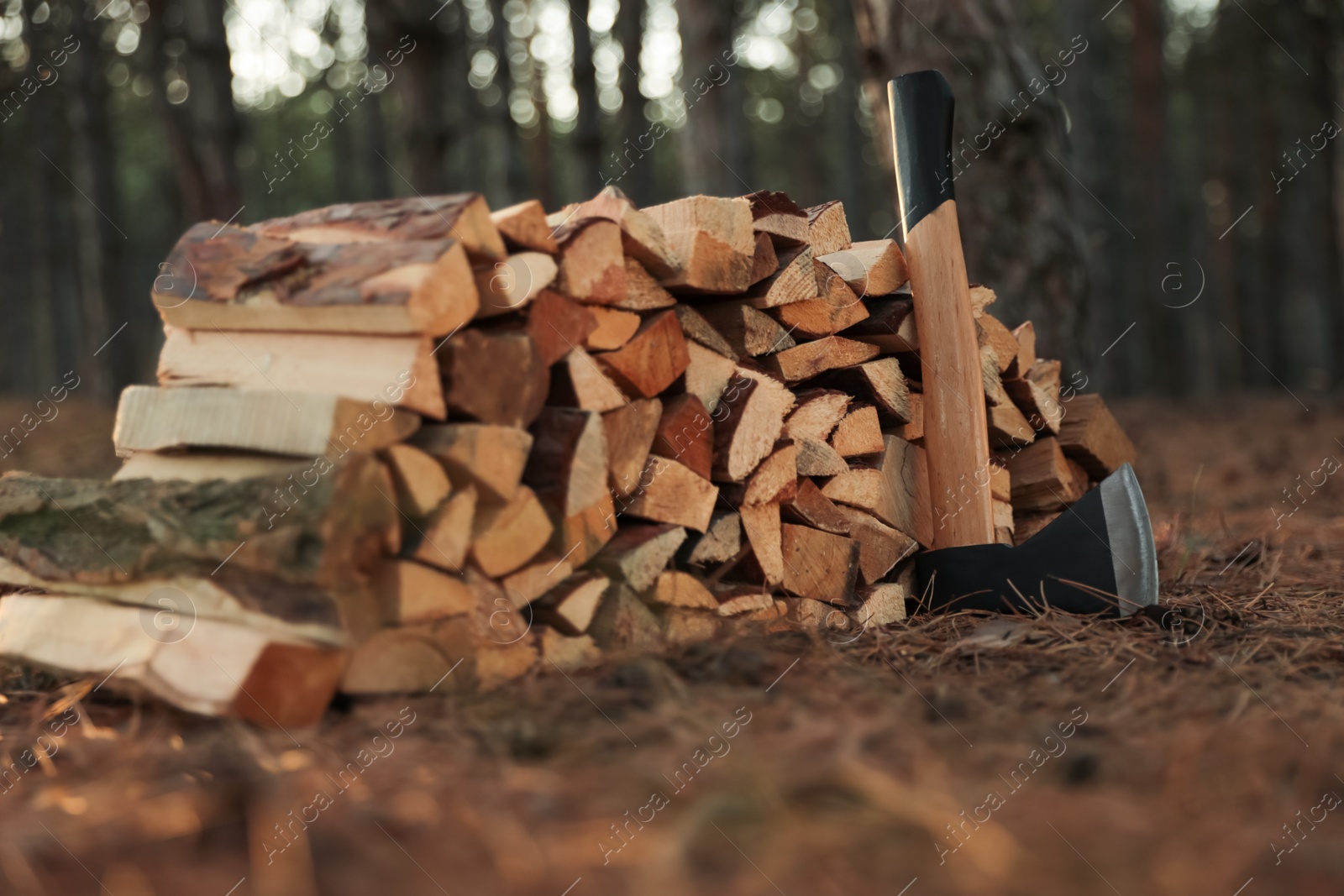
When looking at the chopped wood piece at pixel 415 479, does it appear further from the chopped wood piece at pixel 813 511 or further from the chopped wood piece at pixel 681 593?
the chopped wood piece at pixel 813 511

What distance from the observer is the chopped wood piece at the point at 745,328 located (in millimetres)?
2557

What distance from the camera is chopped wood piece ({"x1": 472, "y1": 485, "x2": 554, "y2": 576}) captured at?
1917mm

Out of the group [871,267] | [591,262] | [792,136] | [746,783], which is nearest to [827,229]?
[871,267]

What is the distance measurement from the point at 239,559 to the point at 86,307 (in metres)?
9.99

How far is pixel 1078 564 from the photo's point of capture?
8.48 feet

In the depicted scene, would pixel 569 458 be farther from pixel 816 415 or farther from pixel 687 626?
pixel 816 415

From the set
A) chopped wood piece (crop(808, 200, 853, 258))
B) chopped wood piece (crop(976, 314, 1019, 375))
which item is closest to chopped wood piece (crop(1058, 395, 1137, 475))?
chopped wood piece (crop(976, 314, 1019, 375))

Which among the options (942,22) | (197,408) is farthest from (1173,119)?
(197,408)

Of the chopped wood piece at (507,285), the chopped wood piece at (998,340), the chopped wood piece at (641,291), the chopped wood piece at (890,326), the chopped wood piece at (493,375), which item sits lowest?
the chopped wood piece at (998,340)

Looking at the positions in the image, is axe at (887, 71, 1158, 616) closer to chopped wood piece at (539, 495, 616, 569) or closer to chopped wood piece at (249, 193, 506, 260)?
chopped wood piece at (539, 495, 616, 569)

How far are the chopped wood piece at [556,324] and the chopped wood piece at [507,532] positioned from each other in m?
0.31

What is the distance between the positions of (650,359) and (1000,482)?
4.29 ft

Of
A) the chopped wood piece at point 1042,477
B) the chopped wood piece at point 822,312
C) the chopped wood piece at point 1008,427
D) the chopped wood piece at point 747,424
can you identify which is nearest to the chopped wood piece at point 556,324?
the chopped wood piece at point 747,424

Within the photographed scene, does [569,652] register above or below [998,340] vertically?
below
